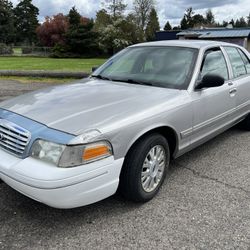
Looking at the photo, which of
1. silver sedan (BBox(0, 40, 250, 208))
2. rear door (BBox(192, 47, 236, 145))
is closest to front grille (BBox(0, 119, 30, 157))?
silver sedan (BBox(0, 40, 250, 208))

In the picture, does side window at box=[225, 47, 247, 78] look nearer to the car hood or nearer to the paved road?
the car hood

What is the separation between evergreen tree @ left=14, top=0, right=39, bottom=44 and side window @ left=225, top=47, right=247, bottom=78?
244 ft

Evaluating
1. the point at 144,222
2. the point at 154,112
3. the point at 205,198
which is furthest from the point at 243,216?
the point at 154,112

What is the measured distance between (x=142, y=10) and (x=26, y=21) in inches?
1344

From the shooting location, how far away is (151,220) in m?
3.10

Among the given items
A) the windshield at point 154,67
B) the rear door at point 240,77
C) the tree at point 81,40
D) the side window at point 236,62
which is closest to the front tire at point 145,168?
the windshield at point 154,67

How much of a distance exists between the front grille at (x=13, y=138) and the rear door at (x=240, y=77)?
3158mm

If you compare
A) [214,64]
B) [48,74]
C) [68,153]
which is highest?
[214,64]

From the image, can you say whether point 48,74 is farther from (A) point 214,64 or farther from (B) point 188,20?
(B) point 188,20

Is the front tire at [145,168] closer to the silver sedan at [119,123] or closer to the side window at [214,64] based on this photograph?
the silver sedan at [119,123]

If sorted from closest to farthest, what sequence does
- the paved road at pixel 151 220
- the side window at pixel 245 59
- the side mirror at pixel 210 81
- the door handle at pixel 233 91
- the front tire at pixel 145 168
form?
the paved road at pixel 151 220, the front tire at pixel 145 168, the side mirror at pixel 210 81, the door handle at pixel 233 91, the side window at pixel 245 59

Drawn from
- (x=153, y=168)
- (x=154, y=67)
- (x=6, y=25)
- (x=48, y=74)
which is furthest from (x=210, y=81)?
(x=6, y=25)

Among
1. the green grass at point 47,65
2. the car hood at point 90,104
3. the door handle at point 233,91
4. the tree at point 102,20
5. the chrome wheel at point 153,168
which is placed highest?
the tree at point 102,20

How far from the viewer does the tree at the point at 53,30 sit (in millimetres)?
56031
